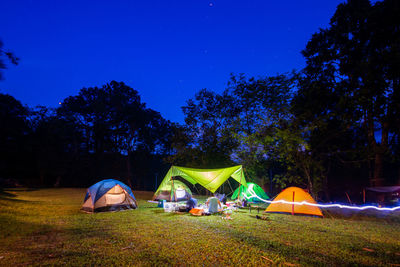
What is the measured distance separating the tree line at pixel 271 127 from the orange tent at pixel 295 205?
541 cm

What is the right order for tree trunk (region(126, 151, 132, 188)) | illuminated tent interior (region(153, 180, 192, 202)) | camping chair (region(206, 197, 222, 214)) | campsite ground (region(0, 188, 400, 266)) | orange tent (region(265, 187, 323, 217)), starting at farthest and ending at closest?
1. tree trunk (region(126, 151, 132, 188))
2. illuminated tent interior (region(153, 180, 192, 202))
3. camping chair (region(206, 197, 222, 214))
4. orange tent (region(265, 187, 323, 217))
5. campsite ground (region(0, 188, 400, 266))

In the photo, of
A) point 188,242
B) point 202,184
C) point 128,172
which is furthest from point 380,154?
point 128,172

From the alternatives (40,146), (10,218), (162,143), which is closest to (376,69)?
(10,218)

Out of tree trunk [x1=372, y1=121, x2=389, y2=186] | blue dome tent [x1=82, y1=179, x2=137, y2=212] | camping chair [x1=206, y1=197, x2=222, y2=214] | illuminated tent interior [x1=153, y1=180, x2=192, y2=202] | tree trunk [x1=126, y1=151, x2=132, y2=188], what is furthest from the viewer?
tree trunk [x1=126, y1=151, x2=132, y2=188]

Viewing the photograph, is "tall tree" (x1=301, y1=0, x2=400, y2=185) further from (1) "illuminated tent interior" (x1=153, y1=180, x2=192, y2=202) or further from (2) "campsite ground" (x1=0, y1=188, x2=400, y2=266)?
(1) "illuminated tent interior" (x1=153, y1=180, x2=192, y2=202)

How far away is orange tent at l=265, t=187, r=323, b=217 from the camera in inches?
356

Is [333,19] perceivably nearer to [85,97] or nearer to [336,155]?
[336,155]

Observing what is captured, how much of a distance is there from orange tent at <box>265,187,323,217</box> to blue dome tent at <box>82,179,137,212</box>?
6520mm

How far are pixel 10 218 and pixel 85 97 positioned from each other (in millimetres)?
23903

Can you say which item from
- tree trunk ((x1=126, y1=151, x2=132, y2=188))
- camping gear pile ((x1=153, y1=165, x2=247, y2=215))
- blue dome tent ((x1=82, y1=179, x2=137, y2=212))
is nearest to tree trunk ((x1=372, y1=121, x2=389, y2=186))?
camping gear pile ((x1=153, y1=165, x2=247, y2=215))

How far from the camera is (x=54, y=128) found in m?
24.8

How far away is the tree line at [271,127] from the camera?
45.8ft

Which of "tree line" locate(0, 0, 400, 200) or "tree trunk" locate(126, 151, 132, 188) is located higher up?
"tree line" locate(0, 0, 400, 200)

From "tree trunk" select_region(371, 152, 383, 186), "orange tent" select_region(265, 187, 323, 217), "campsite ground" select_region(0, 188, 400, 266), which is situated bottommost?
"campsite ground" select_region(0, 188, 400, 266)
